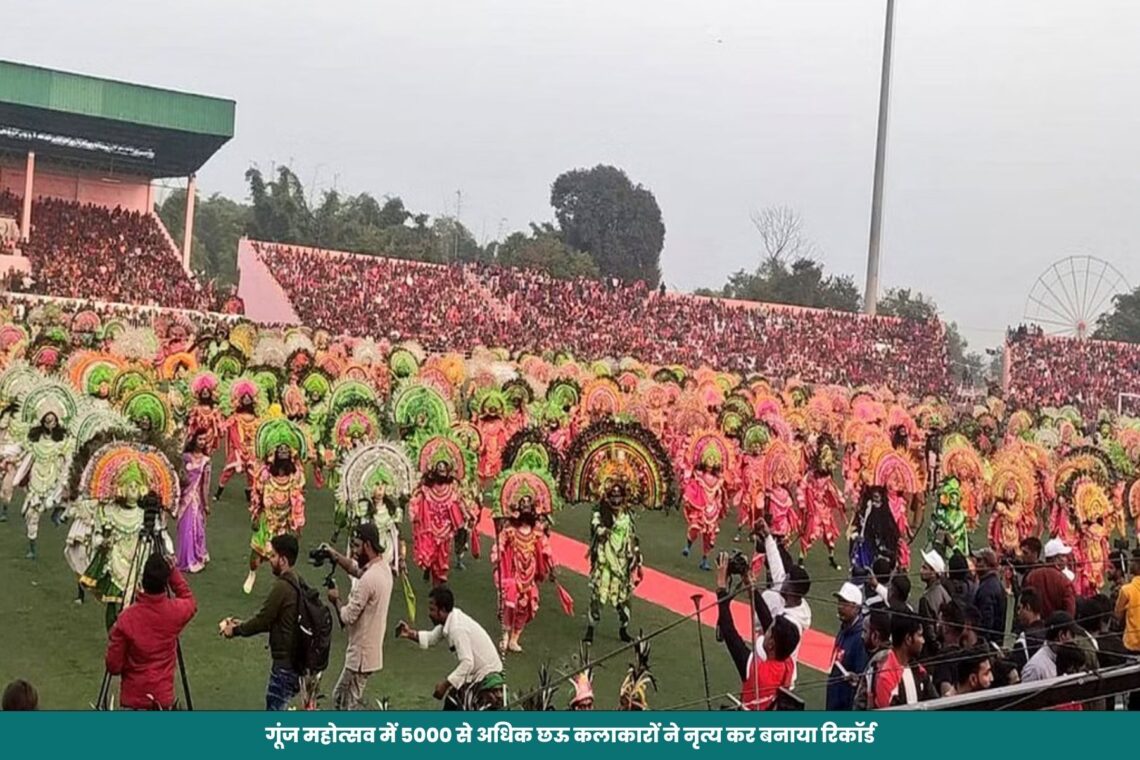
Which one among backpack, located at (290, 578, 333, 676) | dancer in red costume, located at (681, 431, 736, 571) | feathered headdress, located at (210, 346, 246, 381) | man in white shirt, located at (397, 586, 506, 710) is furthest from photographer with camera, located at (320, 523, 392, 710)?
feathered headdress, located at (210, 346, 246, 381)

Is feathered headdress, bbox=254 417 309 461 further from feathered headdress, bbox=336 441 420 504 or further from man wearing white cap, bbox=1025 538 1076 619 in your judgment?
man wearing white cap, bbox=1025 538 1076 619

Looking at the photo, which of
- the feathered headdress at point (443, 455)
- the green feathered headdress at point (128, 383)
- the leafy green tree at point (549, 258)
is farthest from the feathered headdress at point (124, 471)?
the leafy green tree at point (549, 258)

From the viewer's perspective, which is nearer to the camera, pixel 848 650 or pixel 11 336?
pixel 848 650

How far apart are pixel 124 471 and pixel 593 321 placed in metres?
31.1

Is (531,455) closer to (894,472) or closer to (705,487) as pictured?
(705,487)

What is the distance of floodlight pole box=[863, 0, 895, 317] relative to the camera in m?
36.9

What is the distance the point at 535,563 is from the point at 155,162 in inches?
1424

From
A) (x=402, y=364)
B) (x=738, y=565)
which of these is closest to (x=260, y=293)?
(x=402, y=364)

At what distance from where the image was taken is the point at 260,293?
36.5 m

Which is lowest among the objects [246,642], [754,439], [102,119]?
[246,642]

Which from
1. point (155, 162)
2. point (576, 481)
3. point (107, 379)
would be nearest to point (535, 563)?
point (576, 481)

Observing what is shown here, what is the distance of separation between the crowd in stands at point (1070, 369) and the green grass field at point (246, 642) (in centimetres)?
2795

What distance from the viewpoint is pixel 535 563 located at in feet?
30.7

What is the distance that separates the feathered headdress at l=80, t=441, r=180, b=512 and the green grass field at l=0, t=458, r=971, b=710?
1.13 metres
